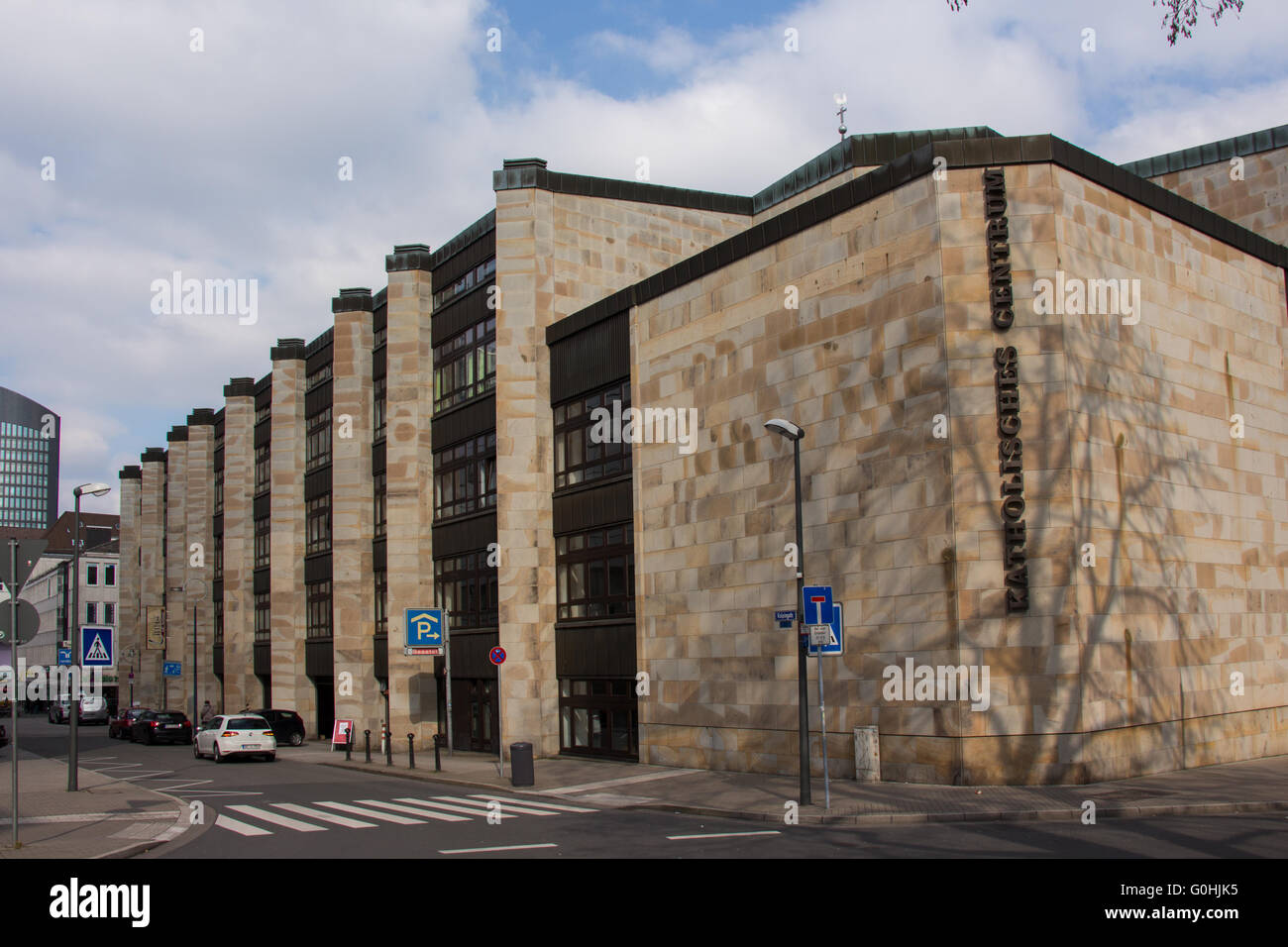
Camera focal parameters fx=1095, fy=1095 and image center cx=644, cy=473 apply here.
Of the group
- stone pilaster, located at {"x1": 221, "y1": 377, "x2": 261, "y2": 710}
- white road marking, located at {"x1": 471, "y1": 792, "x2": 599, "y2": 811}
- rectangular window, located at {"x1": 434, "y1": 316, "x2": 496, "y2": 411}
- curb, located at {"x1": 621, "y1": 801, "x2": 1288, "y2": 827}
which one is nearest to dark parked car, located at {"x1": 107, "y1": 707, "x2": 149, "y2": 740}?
stone pilaster, located at {"x1": 221, "y1": 377, "x2": 261, "y2": 710}

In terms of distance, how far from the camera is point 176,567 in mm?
67312

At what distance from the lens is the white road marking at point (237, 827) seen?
56.0ft

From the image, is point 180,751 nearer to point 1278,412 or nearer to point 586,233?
point 586,233

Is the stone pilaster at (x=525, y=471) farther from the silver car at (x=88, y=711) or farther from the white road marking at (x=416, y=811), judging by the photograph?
the silver car at (x=88, y=711)

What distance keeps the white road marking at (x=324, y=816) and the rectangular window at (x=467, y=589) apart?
1319 centimetres

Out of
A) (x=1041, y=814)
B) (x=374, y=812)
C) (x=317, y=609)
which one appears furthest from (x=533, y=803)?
(x=317, y=609)

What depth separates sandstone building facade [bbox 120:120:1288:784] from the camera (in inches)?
769

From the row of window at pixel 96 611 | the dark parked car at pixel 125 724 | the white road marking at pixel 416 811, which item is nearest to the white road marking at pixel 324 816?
the white road marking at pixel 416 811

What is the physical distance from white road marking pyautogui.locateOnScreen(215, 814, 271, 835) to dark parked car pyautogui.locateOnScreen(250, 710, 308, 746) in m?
24.7

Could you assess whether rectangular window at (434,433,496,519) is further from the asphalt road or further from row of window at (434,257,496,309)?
the asphalt road

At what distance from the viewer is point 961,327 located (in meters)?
19.9
